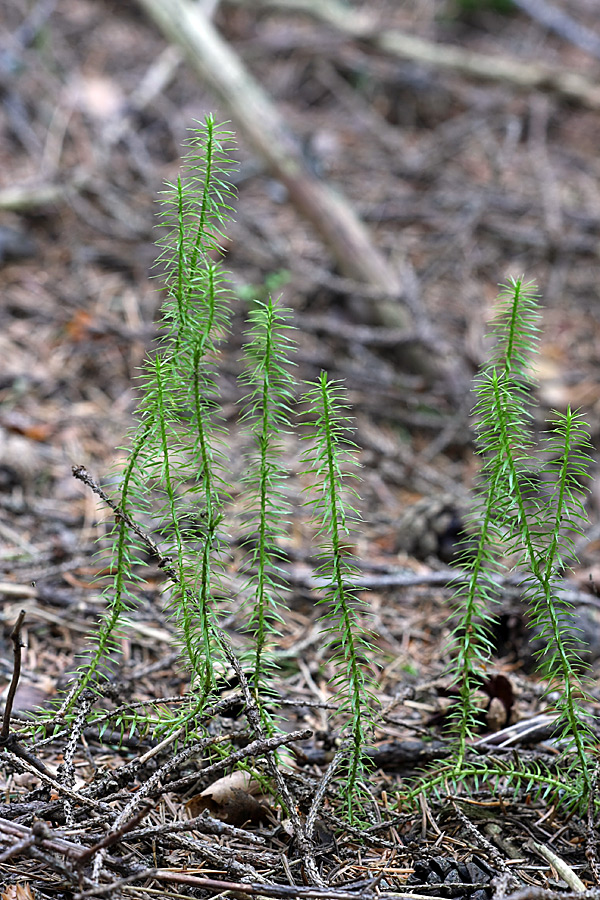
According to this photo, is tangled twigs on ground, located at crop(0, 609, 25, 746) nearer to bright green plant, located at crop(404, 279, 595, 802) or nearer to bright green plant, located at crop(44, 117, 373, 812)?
bright green plant, located at crop(44, 117, 373, 812)

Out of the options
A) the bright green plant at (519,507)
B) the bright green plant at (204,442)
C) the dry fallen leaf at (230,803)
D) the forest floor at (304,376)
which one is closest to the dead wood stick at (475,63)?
the forest floor at (304,376)

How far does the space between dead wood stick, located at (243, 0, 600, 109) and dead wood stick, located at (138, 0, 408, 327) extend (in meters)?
1.89

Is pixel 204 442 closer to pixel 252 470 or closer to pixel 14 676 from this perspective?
pixel 252 470

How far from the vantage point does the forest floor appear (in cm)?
181

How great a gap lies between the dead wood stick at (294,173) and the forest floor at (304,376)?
16 centimetres

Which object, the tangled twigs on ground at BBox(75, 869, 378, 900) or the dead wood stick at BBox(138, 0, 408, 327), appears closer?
the tangled twigs on ground at BBox(75, 869, 378, 900)

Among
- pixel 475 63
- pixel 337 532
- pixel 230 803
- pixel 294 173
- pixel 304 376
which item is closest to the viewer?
pixel 337 532

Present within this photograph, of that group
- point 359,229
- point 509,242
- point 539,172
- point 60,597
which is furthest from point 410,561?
point 539,172

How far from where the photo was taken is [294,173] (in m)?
5.30

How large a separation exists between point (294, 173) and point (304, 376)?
1698 millimetres

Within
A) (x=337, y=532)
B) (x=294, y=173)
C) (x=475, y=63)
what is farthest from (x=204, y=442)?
(x=475, y=63)

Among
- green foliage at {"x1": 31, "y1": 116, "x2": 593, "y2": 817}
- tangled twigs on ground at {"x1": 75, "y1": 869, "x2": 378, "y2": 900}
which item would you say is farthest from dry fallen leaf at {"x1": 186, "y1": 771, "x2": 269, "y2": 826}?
tangled twigs on ground at {"x1": 75, "y1": 869, "x2": 378, "y2": 900}

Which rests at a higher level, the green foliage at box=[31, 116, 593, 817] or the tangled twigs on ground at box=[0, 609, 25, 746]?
the green foliage at box=[31, 116, 593, 817]

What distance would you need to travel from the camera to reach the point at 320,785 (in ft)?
6.06
